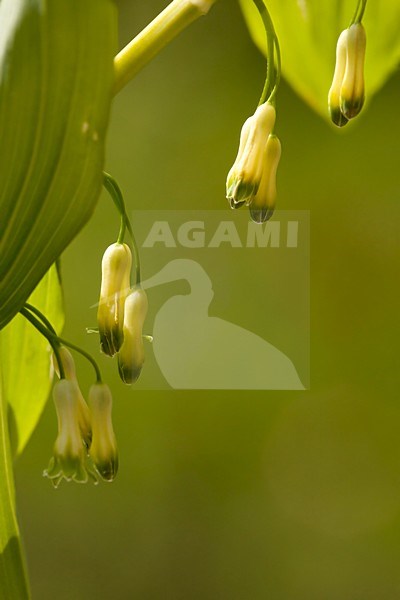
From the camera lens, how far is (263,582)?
4.17ft

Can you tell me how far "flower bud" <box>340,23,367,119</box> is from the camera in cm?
71

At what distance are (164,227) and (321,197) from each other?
0.29 metres

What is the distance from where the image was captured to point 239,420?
1.26m

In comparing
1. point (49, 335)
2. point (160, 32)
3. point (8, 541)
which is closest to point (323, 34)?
point (160, 32)

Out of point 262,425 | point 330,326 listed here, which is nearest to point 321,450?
point 262,425

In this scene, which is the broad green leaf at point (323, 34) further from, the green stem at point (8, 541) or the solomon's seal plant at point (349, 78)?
the green stem at point (8, 541)

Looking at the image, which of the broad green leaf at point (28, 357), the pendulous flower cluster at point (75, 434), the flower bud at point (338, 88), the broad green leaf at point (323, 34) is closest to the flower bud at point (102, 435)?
the pendulous flower cluster at point (75, 434)

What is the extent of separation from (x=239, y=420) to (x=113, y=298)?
56 centimetres

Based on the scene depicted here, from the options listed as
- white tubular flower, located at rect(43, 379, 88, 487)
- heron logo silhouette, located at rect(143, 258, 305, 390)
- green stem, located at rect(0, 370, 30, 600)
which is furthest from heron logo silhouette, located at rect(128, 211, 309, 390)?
green stem, located at rect(0, 370, 30, 600)

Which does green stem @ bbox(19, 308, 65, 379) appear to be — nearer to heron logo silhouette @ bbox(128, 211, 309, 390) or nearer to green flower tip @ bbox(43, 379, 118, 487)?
green flower tip @ bbox(43, 379, 118, 487)

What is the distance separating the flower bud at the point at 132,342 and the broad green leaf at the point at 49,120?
0.80ft

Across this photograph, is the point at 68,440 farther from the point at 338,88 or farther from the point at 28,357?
the point at 338,88

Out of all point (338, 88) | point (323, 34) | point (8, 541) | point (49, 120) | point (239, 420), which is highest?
point (323, 34)

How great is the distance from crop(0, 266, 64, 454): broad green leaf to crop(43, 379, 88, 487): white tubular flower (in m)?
0.13
